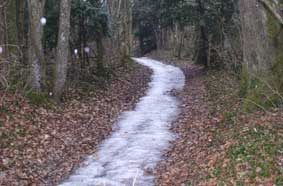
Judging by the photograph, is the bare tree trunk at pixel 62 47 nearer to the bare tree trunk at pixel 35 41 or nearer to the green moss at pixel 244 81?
the bare tree trunk at pixel 35 41

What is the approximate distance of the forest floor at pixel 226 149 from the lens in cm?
737

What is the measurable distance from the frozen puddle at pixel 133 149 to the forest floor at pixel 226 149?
31cm

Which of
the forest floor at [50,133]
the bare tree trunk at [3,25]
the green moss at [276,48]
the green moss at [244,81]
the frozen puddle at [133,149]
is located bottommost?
the frozen puddle at [133,149]

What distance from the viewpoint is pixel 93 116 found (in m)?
14.1

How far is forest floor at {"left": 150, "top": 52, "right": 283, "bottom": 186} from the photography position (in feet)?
24.2

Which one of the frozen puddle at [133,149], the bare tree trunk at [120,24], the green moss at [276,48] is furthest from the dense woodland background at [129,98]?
the bare tree trunk at [120,24]

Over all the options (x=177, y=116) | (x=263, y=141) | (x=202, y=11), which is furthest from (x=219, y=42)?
(x=263, y=141)

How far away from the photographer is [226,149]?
28.6 feet

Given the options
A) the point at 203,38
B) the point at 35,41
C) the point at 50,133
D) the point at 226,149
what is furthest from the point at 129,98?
the point at 226,149

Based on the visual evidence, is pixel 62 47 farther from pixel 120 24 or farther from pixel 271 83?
pixel 120 24

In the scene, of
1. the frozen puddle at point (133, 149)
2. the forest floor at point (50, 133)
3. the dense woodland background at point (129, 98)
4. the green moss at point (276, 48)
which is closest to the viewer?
the dense woodland background at point (129, 98)

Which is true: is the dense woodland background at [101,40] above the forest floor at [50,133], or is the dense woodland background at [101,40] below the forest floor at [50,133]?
above

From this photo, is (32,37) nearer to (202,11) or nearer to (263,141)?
(263,141)

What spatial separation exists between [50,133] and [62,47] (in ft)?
13.1
